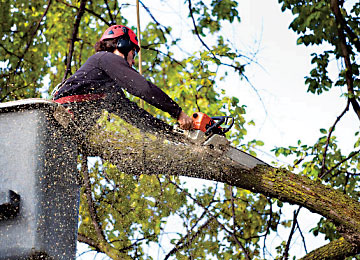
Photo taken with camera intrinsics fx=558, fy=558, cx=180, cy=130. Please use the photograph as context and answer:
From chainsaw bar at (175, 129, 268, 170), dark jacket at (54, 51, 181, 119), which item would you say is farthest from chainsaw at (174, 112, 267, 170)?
dark jacket at (54, 51, 181, 119)

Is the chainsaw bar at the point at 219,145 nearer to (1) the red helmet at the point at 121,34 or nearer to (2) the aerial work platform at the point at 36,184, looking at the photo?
(1) the red helmet at the point at 121,34

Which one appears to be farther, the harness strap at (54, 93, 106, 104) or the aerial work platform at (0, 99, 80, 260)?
the harness strap at (54, 93, 106, 104)

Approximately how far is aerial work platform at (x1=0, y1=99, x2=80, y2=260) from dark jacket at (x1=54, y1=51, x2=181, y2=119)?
781mm

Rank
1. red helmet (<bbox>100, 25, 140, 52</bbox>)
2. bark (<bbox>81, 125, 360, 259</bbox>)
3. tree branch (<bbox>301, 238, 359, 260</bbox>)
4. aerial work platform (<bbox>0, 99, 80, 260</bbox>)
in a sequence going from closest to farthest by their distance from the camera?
aerial work platform (<bbox>0, 99, 80, 260</bbox>), bark (<bbox>81, 125, 360, 259</bbox>), red helmet (<bbox>100, 25, 140, 52</bbox>), tree branch (<bbox>301, 238, 359, 260</bbox>)

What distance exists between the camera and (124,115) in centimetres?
393

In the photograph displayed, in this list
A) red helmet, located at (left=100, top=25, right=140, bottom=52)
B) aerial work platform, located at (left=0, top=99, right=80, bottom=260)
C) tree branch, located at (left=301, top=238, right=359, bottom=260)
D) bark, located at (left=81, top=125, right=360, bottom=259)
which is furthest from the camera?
tree branch, located at (left=301, top=238, right=359, bottom=260)

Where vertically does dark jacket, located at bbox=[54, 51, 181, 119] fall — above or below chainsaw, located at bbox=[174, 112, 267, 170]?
above

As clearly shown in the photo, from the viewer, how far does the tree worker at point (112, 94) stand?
12.7ft

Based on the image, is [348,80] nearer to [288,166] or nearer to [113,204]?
[288,166]

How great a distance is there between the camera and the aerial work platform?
286 centimetres

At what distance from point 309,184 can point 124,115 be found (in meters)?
1.42

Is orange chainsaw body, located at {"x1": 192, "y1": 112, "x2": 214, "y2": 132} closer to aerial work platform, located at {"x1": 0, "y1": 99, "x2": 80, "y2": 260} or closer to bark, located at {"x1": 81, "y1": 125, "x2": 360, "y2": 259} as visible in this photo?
bark, located at {"x1": 81, "y1": 125, "x2": 360, "y2": 259}

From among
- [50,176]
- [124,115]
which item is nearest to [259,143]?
[124,115]

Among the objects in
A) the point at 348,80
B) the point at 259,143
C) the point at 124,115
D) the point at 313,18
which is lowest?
the point at 124,115
